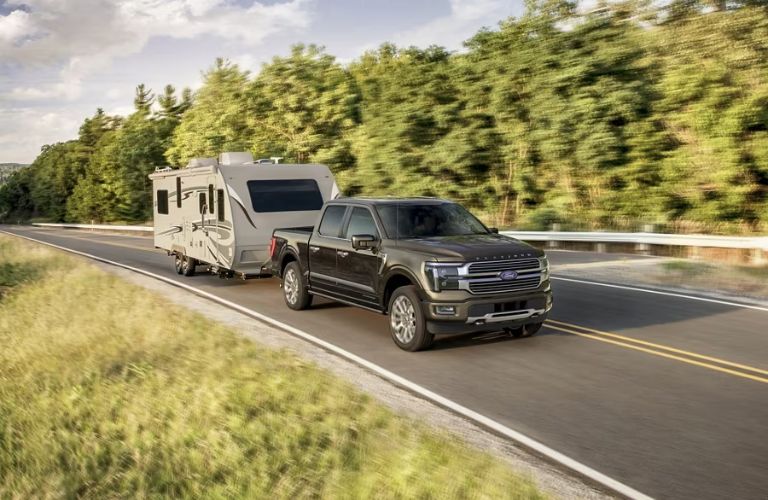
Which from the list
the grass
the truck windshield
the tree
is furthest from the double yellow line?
the tree

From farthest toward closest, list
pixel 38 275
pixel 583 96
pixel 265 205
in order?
1. pixel 583 96
2. pixel 38 275
3. pixel 265 205

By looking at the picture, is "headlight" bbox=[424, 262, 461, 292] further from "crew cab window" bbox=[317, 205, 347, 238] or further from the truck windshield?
"crew cab window" bbox=[317, 205, 347, 238]

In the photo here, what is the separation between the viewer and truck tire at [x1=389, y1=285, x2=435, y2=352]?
8.93 metres

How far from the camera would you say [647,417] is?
256 inches

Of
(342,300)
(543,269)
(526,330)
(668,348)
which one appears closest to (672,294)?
(668,348)

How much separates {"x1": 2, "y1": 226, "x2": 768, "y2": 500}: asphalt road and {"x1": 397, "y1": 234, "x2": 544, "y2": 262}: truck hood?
3.88 feet

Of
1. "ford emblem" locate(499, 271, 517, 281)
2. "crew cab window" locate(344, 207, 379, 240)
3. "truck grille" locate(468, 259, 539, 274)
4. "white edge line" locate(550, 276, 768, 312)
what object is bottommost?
"white edge line" locate(550, 276, 768, 312)

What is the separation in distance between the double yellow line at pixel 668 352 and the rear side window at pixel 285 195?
639 centimetres

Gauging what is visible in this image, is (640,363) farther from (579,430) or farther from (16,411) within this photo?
(16,411)

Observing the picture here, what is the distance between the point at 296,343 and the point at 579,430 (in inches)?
177

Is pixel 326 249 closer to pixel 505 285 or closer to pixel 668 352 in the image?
pixel 505 285

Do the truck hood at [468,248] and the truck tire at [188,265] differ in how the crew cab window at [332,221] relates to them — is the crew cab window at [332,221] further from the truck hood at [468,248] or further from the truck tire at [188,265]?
the truck tire at [188,265]

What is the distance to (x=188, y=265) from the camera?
1773 centimetres

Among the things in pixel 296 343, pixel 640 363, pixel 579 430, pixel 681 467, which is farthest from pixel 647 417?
pixel 296 343
